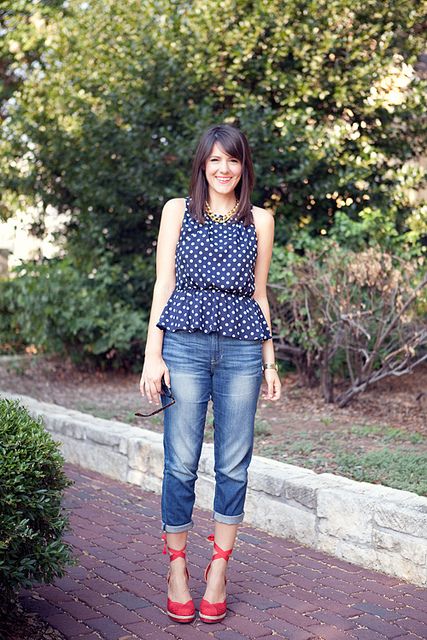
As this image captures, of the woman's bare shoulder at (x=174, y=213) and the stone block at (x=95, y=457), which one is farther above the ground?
the woman's bare shoulder at (x=174, y=213)

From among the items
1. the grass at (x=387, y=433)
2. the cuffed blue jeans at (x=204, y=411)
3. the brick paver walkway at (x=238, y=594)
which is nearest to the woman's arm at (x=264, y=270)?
the cuffed blue jeans at (x=204, y=411)

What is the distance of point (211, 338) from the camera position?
128 inches

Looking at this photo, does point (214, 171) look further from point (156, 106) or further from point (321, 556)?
point (156, 106)

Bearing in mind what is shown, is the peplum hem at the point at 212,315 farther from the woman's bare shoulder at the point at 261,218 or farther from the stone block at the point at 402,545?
the stone block at the point at 402,545

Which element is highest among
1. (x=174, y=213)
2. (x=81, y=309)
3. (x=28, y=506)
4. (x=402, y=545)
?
(x=174, y=213)

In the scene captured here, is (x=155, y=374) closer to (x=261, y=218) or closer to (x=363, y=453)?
(x=261, y=218)

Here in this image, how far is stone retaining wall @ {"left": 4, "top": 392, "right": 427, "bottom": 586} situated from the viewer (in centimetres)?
387

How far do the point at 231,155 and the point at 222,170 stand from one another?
67mm

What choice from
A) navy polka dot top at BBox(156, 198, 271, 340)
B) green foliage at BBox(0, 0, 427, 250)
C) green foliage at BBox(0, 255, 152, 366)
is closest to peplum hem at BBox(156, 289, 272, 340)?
navy polka dot top at BBox(156, 198, 271, 340)

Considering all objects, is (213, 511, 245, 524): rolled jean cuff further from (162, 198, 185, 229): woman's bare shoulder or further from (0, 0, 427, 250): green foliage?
(0, 0, 427, 250): green foliage

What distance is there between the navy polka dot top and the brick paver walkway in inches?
43.6

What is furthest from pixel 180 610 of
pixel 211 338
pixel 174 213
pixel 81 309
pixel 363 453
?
pixel 81 309

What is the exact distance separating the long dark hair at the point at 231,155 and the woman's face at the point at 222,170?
18mm

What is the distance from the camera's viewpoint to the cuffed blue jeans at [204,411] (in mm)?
3264
